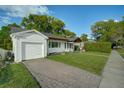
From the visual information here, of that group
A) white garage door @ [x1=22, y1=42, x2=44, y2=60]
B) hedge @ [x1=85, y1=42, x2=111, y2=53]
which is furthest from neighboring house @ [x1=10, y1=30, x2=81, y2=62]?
hedge @ [x1=85, y1=42, x2=111, y2=53]

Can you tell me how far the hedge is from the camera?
77.8 feet

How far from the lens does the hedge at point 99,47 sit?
23.7 m

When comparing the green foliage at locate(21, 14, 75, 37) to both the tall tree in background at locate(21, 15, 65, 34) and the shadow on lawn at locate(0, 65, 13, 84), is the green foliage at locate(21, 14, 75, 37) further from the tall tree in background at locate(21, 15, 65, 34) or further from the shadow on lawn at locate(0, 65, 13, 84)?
the shadow on lawn at locate(0, 65, 13, 84)

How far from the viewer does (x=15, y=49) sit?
417 inches

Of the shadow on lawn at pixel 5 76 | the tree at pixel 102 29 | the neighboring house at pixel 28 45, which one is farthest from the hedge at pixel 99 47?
the shadow on lawn at pixel 5 76

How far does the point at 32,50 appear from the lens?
11883 mm

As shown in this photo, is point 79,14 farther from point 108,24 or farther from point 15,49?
point 108,24

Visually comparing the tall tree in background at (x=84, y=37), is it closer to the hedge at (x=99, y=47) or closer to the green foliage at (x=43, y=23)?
the green foliage at (x=43, y=23)

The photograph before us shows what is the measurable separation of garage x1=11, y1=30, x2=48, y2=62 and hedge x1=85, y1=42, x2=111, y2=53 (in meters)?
14.6

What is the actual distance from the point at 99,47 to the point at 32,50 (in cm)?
1702

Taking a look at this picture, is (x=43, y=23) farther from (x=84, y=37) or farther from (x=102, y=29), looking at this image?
(x=84, y=37)
